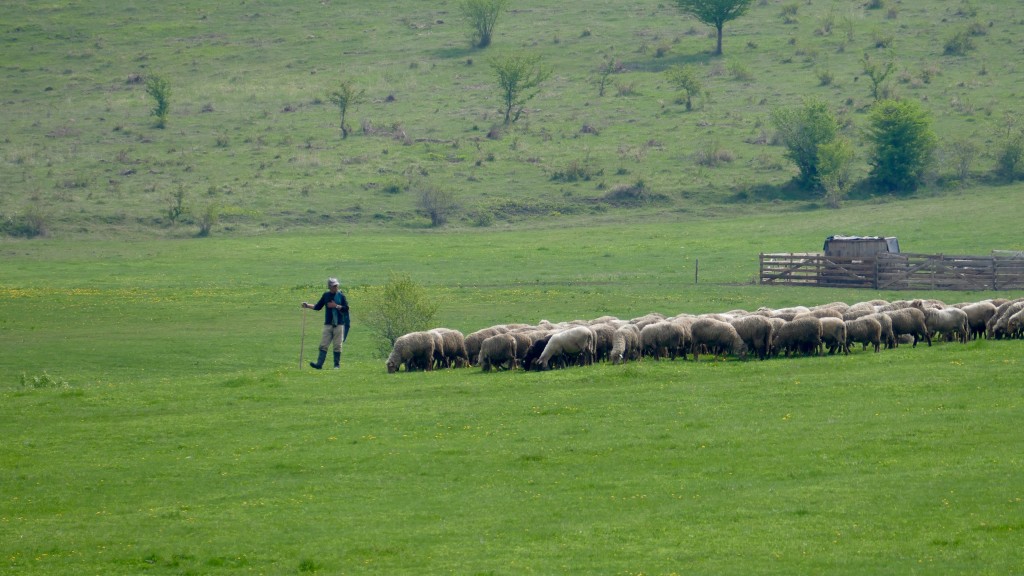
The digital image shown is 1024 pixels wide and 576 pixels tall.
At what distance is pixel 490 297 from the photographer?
47531 millimetres

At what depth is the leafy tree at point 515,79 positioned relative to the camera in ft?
300

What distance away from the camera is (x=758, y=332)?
26.8m

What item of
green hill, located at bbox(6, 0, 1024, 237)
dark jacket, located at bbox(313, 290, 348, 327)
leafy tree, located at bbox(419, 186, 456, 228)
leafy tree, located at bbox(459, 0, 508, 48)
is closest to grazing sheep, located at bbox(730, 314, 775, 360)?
dark jacket, located at bbox(313, 290, 348, 327)

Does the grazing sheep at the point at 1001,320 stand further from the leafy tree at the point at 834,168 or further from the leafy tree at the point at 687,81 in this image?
the leafy tree at the point at 687,81

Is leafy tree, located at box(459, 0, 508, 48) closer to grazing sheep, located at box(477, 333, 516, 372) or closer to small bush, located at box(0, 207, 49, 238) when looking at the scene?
small bush, located at box(0, 207, 49, 238)

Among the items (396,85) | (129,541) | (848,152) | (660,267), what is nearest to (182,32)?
(396,85)

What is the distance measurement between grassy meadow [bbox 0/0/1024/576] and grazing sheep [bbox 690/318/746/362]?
1606mm

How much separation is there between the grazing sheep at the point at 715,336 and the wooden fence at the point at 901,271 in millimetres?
21941

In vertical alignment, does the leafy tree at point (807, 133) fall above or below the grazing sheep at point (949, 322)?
above

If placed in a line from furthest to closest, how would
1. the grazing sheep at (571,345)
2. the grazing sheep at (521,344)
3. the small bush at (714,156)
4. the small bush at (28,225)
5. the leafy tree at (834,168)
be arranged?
1. the small bush at (714,156)
2. the leafy tree at (834,168)
3. the small bush at (28,225)
4. the grazing sheep at (521,344)
5. the grazing sheep at (571,345)

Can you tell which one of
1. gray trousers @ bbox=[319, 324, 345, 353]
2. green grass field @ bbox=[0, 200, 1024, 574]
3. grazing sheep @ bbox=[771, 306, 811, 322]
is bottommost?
green grass field @ bbox=[0, 200, 1024, 574]

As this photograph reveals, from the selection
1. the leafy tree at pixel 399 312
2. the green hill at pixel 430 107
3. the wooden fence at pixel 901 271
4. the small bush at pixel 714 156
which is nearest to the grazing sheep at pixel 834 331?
the leafy tree at pixel 399 312

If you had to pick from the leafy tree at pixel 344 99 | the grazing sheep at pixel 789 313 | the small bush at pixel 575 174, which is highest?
the leafy tree at pixel 344 99

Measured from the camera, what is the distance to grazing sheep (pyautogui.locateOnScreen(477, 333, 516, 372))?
2683 cm
